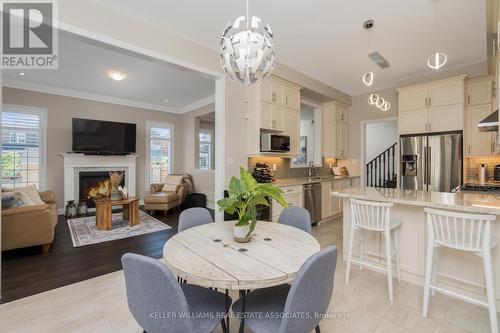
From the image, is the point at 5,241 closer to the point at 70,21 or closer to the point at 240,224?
the point at 70,21

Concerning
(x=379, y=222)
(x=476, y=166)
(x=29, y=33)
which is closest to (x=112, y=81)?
(x=29, y=33)

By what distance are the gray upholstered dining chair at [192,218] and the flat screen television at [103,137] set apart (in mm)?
4827

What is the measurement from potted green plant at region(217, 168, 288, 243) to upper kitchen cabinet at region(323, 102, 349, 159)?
14.9 feet

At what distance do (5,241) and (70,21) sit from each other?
9.51 feet

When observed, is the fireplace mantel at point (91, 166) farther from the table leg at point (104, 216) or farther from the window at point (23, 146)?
the table leg at point (104, 216)

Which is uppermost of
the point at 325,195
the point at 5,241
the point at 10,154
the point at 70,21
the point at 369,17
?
the point at 369,17

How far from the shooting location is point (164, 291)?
3.59ft

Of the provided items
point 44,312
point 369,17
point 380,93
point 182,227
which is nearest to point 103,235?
point 44,312

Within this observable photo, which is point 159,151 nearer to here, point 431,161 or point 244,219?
point 244,219

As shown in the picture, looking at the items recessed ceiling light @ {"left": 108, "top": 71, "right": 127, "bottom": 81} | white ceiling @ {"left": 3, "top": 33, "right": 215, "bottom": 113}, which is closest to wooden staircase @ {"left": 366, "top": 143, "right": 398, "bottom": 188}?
white ceiling @ {"left": 3, "top": 33, "right": 215, "bottom": 113}

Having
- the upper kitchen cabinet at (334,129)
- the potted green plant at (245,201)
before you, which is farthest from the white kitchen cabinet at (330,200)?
the potted green plant at (245,201)

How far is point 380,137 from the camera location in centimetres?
791

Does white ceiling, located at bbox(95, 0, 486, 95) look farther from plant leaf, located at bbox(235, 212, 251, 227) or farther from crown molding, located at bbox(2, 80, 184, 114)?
crown molding, located at bbox(2, 80, 184, 114)

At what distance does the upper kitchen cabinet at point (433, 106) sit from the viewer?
406 cm
